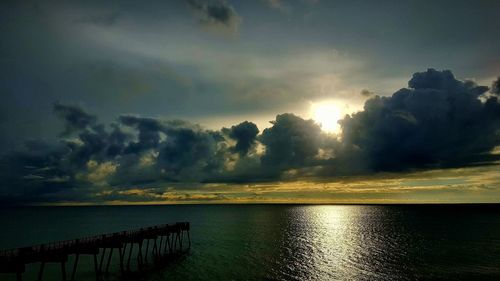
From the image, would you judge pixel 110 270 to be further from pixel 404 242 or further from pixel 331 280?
pixel 404 242

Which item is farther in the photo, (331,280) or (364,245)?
(364,245)

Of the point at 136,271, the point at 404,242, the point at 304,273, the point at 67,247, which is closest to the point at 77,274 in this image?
the point at 136,271

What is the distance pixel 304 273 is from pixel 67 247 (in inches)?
1248

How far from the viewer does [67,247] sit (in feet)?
142

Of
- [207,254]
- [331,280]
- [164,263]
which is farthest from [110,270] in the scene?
[331,280]

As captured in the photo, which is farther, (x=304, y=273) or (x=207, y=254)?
(x=207, y=254)

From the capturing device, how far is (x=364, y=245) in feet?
273

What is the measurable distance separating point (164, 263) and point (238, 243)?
27.5m

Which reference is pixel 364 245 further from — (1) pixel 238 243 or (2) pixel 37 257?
(2) pixel 37 257

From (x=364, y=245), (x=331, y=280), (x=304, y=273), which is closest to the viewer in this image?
(x=331, y=280)

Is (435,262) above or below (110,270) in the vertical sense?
below

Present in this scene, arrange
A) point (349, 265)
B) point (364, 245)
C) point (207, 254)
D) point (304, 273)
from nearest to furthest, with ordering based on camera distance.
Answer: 1. point (304, 273)
2. point (349, 265)
3. point (207, 254)
4. point (364, 245)

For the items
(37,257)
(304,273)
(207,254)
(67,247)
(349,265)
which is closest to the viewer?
(37,257)

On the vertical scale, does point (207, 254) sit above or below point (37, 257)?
below
